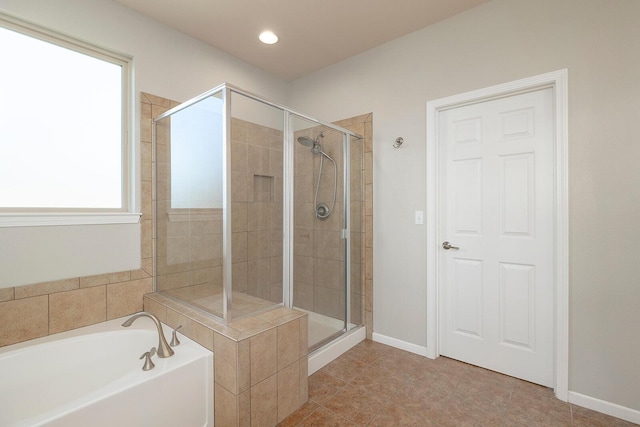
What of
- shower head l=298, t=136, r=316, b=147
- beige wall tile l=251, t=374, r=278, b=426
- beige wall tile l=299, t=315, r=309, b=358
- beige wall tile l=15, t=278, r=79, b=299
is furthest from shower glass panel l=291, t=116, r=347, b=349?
beige wall tile l=15, t=278, r=79, b=299

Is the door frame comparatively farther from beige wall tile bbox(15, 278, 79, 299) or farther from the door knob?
beige wall tile bbox(15, 278, 79, 299)

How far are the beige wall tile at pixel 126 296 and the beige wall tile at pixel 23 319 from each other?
324 mm

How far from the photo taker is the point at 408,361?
7.45ft

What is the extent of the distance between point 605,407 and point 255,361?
2014 mm

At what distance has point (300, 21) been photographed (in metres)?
2.25

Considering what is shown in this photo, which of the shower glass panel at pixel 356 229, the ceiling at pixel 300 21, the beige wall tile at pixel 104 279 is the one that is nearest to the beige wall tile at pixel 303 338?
the shower glass panel at pixel 356 229

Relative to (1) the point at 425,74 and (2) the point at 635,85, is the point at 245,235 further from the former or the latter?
(2) the point at 635,85

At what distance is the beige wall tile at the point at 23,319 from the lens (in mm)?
1644

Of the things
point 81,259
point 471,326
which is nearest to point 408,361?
point 471,326

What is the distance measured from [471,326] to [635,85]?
5.83 ft

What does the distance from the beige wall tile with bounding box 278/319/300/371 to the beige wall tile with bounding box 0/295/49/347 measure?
1447 millimetres

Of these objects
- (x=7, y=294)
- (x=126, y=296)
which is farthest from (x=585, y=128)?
(x=7, y=294)

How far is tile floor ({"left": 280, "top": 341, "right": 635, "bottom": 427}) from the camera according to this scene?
1640 mm

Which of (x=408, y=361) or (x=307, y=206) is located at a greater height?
(x=307, y=206)
